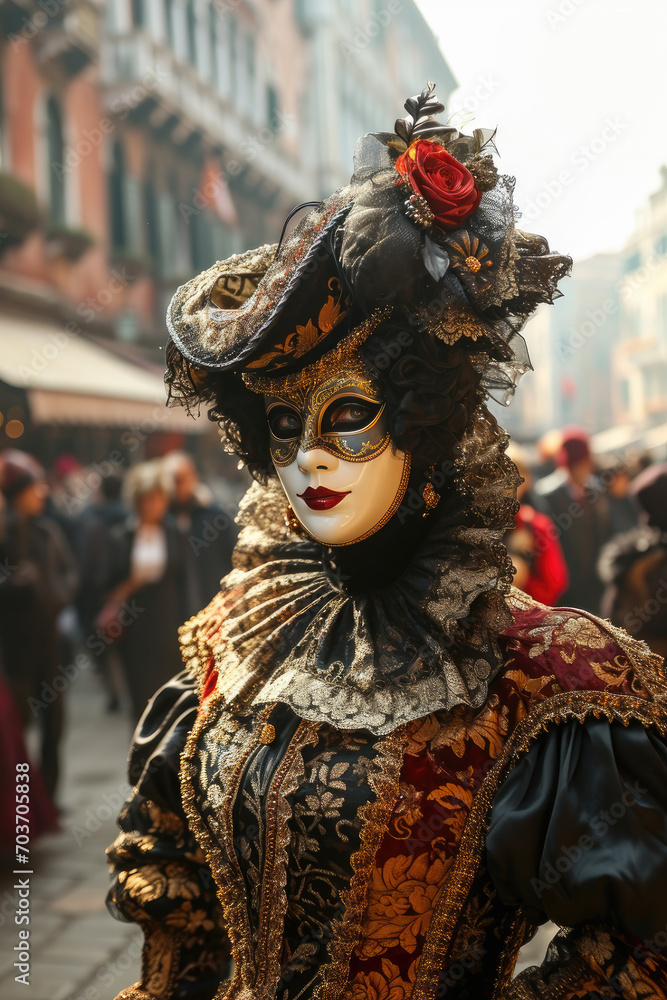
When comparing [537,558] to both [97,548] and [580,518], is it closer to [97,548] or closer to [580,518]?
[580,518]

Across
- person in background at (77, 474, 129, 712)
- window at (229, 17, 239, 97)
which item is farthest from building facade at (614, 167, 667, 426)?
window at (229, 17, 239, 97)

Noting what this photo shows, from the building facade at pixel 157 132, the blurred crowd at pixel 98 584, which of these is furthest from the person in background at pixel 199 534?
the building facade at pixel 157 132

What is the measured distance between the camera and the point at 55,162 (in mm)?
11875

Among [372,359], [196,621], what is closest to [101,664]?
[196,621]

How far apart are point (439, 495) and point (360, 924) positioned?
0.69 m

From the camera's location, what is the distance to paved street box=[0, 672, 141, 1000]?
3.62 meters

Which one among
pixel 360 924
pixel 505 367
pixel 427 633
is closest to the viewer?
pixel 360 924

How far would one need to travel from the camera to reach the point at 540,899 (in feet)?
4.22

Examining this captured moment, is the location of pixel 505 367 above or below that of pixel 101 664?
above

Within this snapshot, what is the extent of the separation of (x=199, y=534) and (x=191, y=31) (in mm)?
12277

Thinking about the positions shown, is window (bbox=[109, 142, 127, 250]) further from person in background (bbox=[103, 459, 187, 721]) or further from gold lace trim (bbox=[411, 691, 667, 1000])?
gold lace trim (bbox=[411, 691, 667, 1000])

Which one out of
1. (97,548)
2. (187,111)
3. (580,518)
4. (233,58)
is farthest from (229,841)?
(233,58)

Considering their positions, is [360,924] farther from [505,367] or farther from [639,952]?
[505,367]

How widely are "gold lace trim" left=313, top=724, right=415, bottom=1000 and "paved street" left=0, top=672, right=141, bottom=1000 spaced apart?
2532 millimetres
